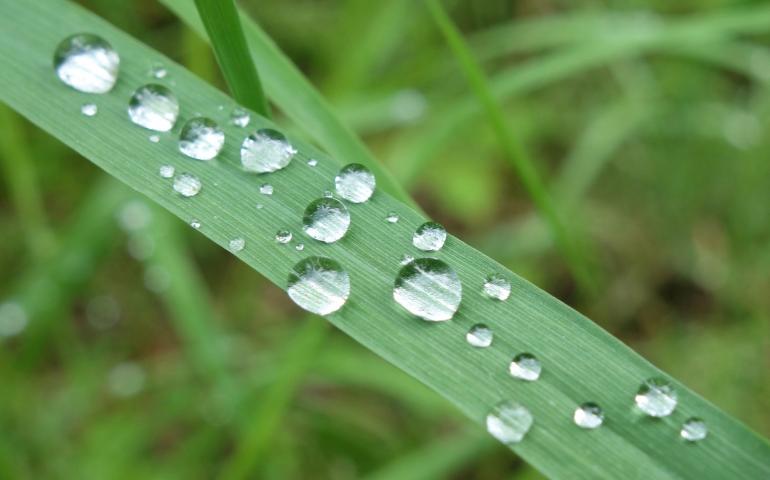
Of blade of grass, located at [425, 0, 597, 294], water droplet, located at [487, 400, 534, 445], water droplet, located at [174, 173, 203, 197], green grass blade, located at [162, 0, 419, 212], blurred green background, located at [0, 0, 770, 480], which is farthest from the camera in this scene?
blurred green background, located at [0, 0, 770, 480]

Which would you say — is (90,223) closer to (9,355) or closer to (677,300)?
(9,355)

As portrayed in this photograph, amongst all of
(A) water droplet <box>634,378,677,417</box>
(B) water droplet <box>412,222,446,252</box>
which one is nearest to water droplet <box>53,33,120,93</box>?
(B) water droplet <box>412,222,446,252</box>

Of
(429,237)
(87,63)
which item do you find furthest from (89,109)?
(429,237)

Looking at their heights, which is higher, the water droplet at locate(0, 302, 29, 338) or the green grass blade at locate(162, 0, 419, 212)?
the green grass blade at locate(162, 0, 419, 212)

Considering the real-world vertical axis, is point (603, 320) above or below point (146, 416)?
above

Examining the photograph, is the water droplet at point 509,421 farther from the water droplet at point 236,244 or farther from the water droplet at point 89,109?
the water droplet at point 89,109

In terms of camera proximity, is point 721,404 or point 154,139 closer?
point 154,139

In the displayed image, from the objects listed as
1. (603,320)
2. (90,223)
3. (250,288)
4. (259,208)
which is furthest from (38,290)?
(603,320)

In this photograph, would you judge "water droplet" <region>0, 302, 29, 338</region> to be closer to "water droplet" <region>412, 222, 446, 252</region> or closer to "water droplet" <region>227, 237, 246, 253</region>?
"water droplet" <region>227, 237, 246, 253</region>
